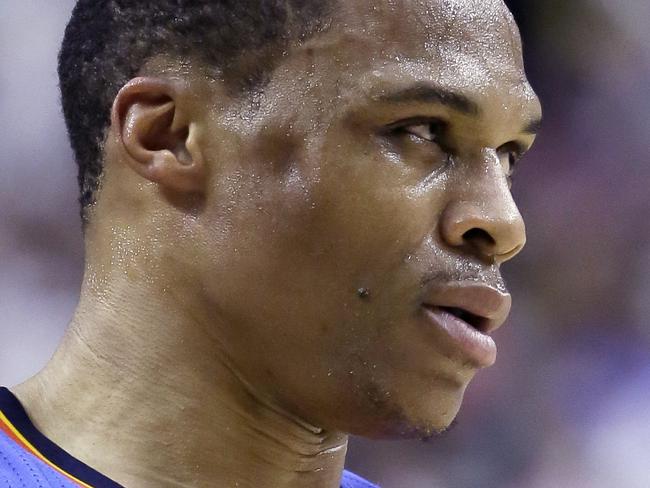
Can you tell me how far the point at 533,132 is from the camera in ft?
5.59

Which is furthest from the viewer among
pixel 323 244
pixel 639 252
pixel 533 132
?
pixel 639 252

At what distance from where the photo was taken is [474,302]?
5.14ft

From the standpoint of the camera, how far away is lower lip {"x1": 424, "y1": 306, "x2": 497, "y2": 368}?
5.08ft

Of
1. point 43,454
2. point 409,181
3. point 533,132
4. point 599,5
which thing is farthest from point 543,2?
point 43,454

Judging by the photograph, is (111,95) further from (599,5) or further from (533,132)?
(599,5)

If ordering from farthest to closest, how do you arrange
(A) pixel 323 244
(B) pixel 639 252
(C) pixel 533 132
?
(B) pixel 639 252 < (C) pixel 533 132 < (A) pixel 323 244

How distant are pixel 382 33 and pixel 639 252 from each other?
6.65ft

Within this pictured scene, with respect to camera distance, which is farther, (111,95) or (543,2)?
(543,2)

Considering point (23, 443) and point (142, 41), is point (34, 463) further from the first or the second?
point (142, 41)

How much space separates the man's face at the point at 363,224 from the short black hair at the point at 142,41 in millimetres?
43

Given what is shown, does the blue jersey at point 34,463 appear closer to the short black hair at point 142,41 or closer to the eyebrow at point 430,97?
the short black hair at point 142,41

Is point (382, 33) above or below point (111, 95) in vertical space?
above

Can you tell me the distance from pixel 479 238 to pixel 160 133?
476 millimetres

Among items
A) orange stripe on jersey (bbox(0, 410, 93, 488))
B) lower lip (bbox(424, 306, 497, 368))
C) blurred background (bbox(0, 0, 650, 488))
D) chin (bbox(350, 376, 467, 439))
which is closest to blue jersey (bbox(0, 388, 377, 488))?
orange stripe on jersey (bbox(0, 410, 93, 488))
